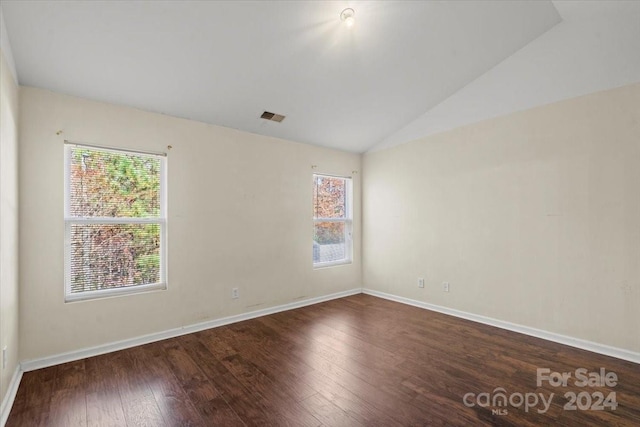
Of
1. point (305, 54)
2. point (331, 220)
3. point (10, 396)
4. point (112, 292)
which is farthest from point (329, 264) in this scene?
point (10, 396)

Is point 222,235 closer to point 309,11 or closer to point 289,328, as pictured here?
point 289,328

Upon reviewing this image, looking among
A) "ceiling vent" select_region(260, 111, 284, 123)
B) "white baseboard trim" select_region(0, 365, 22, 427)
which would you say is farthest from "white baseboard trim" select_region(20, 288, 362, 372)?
"ceiling vent" select_region(260, 111, 284, 123)

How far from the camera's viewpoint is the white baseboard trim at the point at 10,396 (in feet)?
6.01

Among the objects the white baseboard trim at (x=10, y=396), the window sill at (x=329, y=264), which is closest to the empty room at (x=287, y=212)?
the white baseboard trim at (x=10, y=396)

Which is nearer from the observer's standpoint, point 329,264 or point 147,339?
point 147,339

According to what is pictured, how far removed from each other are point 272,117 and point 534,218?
3036mm

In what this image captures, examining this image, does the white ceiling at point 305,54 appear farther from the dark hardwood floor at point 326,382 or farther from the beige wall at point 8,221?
the dark hardwood floor at point 326,382

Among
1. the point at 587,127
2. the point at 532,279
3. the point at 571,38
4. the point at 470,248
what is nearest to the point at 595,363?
the point at 532,279

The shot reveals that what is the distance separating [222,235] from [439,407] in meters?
2.67

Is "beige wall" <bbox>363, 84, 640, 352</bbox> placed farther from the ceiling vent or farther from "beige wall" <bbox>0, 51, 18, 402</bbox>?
"beige wall" <bbox>0, 51, 18, 402</bbox>

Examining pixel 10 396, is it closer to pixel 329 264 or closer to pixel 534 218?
pixel 329 264

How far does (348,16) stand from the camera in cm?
240

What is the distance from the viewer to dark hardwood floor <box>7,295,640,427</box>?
1872mm

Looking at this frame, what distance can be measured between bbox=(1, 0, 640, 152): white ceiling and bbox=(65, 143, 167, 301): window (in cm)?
60
